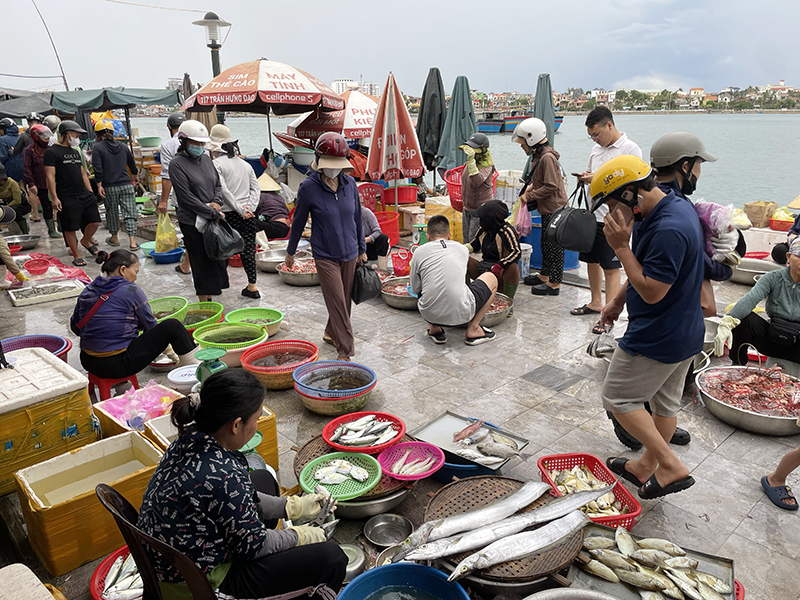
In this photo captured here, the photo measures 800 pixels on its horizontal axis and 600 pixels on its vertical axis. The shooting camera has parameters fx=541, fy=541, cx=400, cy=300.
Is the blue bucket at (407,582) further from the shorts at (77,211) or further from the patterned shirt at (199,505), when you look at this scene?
the shorts at (77,211)

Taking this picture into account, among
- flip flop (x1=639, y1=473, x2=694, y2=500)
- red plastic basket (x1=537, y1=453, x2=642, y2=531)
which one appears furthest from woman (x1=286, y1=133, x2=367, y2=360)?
flip flop (x1=639, y1=473, x2=694, y2=500)

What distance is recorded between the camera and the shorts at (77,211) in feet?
27.1

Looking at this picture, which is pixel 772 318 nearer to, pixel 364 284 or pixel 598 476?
pixel 598 476

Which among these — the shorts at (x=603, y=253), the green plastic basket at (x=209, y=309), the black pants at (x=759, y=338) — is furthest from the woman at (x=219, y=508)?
the shorts at (x=603, y=253)

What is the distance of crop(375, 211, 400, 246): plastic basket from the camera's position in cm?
900

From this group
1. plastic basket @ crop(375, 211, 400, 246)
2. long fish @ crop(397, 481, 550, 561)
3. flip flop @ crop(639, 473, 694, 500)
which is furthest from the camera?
plastic basket @ crop(375, 211, 400, 246)

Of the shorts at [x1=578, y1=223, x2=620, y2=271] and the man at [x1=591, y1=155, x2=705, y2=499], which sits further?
the shorts at [x1=578, y1=223, x2=620, y2=271]

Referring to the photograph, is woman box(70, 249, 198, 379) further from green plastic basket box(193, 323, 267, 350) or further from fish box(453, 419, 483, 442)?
fish box(453, 419, 483, 442)

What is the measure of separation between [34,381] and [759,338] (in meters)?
5.43

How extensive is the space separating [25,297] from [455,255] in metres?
5.66

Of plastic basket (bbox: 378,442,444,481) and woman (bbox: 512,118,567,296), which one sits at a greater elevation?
woman (bbox: 512,118,567,296)

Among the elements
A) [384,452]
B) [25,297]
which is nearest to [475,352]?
[384,452]

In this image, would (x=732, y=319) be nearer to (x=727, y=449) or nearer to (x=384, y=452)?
(x=727, y=449)

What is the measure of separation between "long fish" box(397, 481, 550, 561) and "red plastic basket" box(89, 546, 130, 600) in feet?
4.64
